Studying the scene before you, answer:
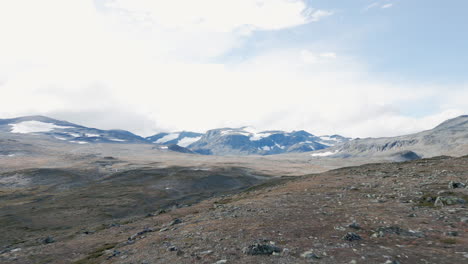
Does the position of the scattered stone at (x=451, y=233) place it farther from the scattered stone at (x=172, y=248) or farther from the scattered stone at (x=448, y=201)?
the scattered stone at (x=172, y=248)

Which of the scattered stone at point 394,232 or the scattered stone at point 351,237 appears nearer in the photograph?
the scattered stone at point 351,237

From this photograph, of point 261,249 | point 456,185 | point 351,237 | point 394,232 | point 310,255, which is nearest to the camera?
point 310,255

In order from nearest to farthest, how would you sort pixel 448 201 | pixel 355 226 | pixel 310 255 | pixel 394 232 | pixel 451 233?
pixel 310 255, pixel 451 233, pixel 394 232, pixel 355 226, pixel 448 201

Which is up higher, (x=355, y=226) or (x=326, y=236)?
(x=355, y=226)

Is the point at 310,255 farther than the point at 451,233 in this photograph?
No

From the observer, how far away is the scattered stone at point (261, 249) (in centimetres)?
1570

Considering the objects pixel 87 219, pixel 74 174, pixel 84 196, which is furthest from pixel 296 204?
pixel 74 174

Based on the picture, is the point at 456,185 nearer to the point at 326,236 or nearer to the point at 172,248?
the point at 326,236

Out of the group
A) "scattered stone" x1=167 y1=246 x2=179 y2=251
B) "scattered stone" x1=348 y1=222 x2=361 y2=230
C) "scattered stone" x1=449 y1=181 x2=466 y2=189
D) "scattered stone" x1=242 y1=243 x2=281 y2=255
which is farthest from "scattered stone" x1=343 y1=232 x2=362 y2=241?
"scattered stone" x1=449 y1=181 x2=466 y2=189

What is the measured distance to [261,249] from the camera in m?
15.9

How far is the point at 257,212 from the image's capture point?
27625 mm

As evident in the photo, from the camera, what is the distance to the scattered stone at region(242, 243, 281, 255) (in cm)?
1570

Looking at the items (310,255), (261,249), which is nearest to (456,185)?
(310,255)

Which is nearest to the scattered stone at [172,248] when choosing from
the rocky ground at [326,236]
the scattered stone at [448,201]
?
the rocky ground at [326,236]
